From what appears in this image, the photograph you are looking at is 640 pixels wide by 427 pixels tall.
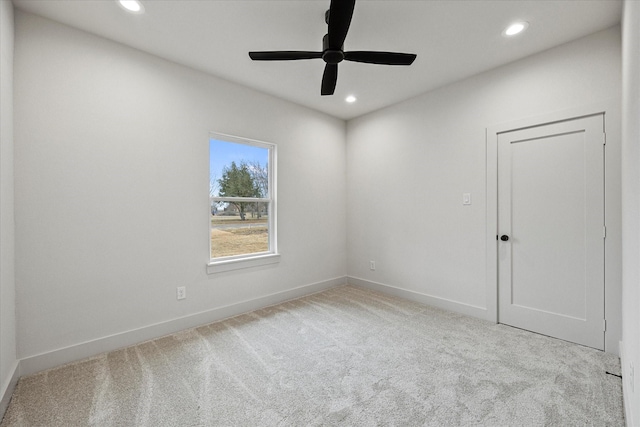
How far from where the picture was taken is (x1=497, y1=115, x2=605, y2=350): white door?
242cm

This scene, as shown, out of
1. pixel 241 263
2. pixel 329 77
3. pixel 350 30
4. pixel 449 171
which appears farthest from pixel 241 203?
pixel 449 171

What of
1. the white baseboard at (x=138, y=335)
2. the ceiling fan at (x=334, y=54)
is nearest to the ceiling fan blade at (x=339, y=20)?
the ceiling fan at (x=334, y=54)

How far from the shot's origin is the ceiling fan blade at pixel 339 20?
163 centimetres

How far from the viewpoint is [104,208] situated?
243 cm

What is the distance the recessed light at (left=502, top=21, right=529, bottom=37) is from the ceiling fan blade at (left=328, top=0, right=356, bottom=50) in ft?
4.77

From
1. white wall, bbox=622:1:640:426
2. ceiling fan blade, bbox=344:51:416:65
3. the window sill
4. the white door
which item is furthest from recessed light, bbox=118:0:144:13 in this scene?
the white door

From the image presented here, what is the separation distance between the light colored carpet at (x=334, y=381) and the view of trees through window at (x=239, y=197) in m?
1.00

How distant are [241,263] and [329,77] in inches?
86.7

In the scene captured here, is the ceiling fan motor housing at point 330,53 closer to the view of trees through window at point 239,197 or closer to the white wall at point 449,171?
the view of trees through window at point 239,197

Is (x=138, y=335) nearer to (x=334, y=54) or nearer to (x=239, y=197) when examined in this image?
(x=239, y=197)

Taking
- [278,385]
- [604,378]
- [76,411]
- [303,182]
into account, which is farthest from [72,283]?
[604,378]

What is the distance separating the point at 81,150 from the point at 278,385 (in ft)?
7.87

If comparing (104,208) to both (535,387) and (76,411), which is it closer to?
(76,411)

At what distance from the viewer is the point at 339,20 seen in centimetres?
176
